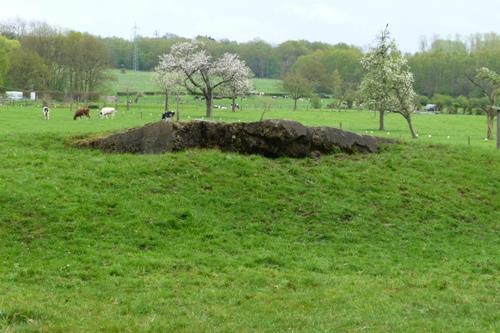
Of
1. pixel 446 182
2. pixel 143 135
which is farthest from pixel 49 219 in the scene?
pixel 446 182

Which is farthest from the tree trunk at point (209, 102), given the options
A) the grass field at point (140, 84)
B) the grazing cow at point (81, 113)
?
the grass field at point (140, 84)

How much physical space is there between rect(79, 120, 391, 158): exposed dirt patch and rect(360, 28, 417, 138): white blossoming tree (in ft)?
97.8

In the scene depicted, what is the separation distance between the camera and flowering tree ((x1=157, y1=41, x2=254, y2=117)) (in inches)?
2852

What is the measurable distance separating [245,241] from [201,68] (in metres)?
61.6

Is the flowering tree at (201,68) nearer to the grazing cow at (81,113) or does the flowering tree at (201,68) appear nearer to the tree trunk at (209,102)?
the tree trunk at (209,102)

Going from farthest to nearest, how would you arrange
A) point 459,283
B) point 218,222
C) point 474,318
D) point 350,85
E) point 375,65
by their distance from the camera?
point 350,85, point 375,65, point 218,222, point 459,283, point 474,318

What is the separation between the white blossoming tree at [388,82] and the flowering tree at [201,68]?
2342 centimetres

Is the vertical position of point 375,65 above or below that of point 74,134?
above

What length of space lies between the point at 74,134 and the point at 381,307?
41.4 feet

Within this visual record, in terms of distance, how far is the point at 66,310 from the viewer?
8.02 metres

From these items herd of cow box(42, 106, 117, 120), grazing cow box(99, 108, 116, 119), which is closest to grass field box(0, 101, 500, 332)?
herd of cow box(42, 106, 117, 120)

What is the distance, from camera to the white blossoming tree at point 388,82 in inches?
1854

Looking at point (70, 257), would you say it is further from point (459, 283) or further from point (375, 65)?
point (375, 65)

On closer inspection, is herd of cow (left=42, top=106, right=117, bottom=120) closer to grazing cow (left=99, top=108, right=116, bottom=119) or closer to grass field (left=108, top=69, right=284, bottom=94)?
grazing cow (left=99, top=108, right=116, bottom=119)
